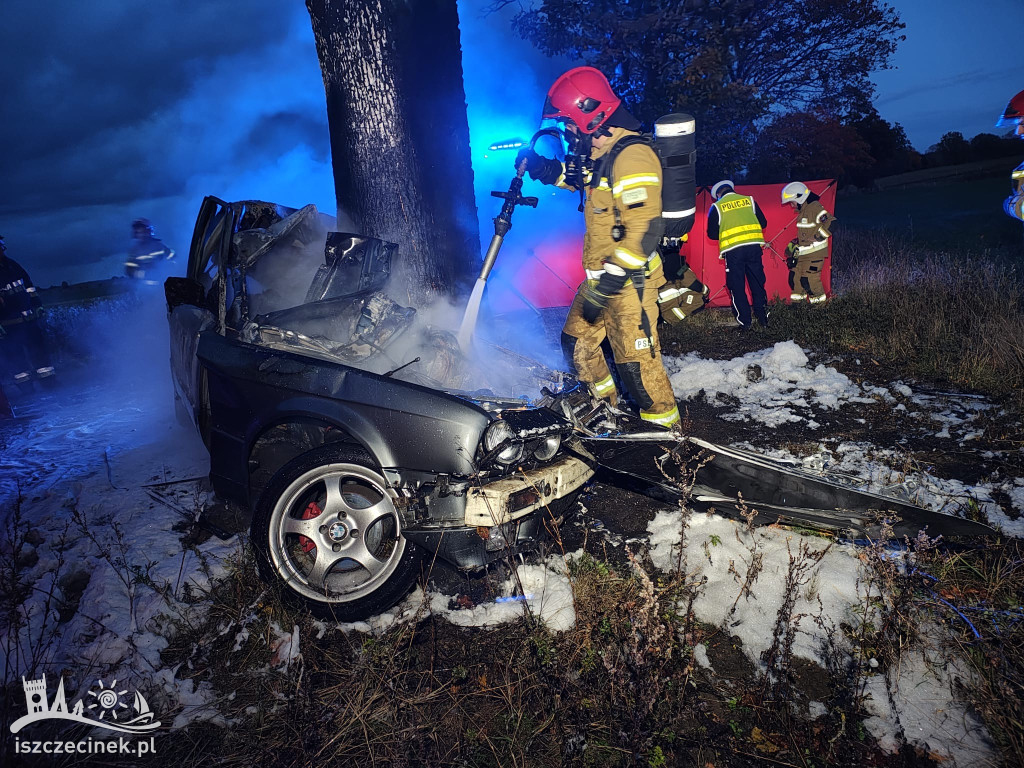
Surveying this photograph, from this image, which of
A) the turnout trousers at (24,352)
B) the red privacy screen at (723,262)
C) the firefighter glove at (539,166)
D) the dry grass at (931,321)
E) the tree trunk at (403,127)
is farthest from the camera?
the red privacy screen at (723,262)

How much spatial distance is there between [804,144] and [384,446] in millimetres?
18355

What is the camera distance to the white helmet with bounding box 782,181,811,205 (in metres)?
8.66

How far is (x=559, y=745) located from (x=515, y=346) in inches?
117

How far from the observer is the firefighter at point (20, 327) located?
707 cm

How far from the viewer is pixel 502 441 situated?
249 centimetres

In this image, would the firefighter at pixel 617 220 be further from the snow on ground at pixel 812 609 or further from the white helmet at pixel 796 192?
the white helmet at pixel 796 192

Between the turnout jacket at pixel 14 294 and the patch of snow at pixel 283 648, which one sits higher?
the turnout jacket at pixel 14 294

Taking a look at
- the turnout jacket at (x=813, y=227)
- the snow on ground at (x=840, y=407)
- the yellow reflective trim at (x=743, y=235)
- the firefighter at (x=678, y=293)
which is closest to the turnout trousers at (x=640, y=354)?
the snow on ground at (x=840, y=407)

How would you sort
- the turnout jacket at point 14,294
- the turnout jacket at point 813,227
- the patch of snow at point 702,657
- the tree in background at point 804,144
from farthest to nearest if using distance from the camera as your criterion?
the tree in background at point 804,144 → the turnout jacket at point 813,227 → the turnout jacket at point 14,294 → the patch of snow at point 702,657

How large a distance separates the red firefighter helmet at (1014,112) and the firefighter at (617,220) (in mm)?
4468

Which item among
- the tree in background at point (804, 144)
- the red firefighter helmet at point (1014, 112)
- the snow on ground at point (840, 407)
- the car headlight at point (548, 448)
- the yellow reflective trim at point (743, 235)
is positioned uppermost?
the tree in background at point (804, 144)

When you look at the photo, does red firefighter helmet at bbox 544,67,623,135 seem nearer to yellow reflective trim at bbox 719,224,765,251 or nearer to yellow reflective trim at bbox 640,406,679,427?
yellow reflective trim at bbox 640,406,679,427

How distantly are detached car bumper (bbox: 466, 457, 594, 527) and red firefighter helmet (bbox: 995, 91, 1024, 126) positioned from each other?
6.37m

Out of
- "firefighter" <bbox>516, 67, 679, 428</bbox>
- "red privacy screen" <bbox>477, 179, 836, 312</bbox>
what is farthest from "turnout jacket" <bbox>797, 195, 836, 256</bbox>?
"firefighter" <bbox>516, 67, 679, 428</bbox>
